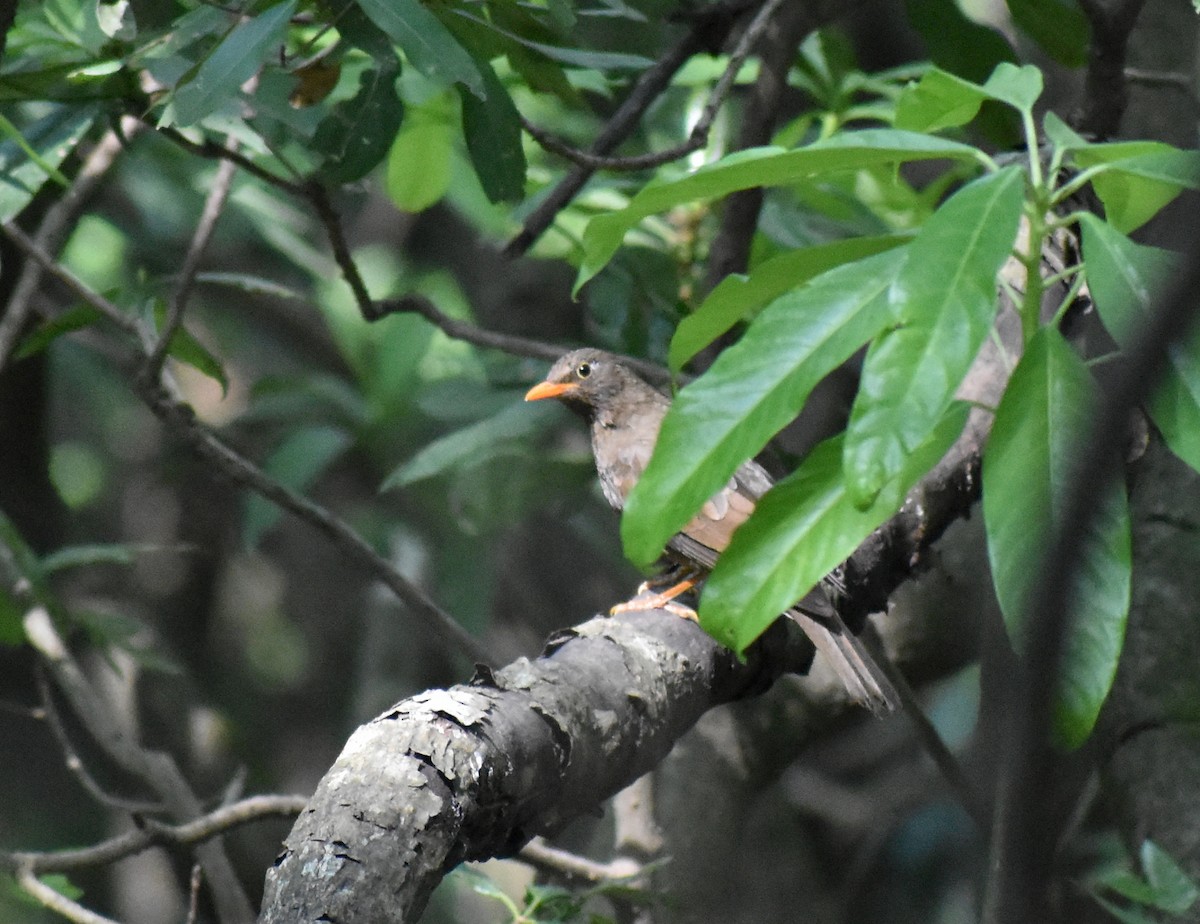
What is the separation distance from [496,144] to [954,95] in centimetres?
123

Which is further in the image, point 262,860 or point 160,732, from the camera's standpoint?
point 160,732

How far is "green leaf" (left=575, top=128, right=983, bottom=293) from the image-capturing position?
2031mm

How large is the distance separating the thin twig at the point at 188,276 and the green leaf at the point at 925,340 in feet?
7.09

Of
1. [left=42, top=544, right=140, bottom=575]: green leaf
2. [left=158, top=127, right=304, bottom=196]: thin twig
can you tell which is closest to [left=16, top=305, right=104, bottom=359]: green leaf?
[left=158, top=127, right=304, bottom=196]: thin twig

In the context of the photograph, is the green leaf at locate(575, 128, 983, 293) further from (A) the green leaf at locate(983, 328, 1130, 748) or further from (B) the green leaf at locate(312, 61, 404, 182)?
(B) the green leaf at locate(312, 61, 404, 182)

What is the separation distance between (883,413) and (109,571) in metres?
5.73

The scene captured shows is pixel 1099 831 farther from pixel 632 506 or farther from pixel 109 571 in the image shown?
pixel 109 571

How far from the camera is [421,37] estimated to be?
2.48 meters

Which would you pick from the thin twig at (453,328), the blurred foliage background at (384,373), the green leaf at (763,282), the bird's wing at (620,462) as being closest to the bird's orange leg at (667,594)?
the bird's wing at (620,462)

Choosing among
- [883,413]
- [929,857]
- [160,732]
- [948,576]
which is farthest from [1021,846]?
[160,732]

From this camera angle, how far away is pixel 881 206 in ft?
15.8

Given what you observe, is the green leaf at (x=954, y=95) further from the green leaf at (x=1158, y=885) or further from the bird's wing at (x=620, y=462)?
the bird's wing at (x=620, y=462)

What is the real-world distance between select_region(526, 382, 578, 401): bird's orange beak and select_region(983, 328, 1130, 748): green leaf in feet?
8.00

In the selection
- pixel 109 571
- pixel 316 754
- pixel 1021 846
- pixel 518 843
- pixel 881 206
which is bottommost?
pixel 316 754
